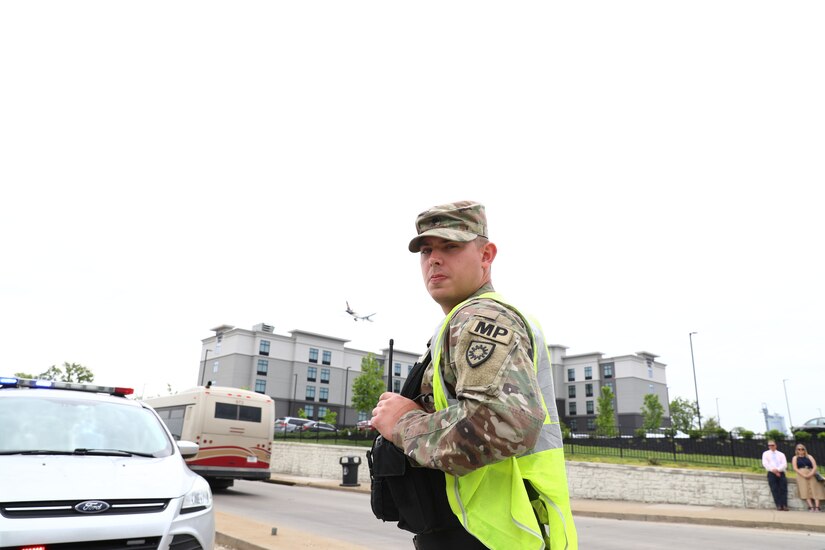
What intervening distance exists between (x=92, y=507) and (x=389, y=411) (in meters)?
2.94

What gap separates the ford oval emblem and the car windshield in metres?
1.06

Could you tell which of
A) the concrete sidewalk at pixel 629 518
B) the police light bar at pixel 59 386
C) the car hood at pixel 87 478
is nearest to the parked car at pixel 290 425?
the concrete sidewalk at pixel 629 518

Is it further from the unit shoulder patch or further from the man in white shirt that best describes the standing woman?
the unit shoulder patch

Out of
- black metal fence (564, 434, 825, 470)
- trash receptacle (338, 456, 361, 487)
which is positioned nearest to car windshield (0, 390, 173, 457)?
trash receptacle (338, 456, 361, 487)

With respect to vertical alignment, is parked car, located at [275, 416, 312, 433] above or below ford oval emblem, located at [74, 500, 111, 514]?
above

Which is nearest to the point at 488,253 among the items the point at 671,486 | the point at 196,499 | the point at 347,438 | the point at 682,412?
the point at 196,499

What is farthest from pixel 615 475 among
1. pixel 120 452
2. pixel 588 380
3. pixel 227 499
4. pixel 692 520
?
pixel 588 380

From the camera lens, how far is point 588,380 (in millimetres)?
89812

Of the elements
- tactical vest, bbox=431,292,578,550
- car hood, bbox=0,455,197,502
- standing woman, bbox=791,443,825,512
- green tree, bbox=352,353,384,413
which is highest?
green tree, bbox=352,353,384,413

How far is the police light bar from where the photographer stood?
5.73 metres

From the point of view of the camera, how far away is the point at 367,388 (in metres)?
51.2

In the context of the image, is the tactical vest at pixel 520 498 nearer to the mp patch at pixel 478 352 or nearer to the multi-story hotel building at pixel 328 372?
the mp patch at pixel 478 352

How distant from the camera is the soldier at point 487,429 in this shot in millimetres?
1604

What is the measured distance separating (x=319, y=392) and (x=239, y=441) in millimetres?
64330
